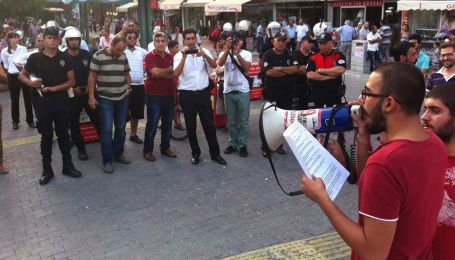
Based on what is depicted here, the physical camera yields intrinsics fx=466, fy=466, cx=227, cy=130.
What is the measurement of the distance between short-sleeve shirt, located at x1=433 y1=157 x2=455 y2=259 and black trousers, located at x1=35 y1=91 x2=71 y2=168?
181 inches

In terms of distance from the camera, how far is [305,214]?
4527 millimetres

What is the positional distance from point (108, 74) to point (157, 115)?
2.89ft

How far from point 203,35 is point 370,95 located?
30.1 meters

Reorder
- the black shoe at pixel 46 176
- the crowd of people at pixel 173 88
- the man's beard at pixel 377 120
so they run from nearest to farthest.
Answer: the man's beard at pixel 377 120, the crowd of people at pixel 173 88, the black shoe at pixel 46 176

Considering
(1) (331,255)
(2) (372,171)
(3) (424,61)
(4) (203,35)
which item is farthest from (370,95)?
(4) (203,35)

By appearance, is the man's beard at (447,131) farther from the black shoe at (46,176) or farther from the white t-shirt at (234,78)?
the black shoe at (46,176)

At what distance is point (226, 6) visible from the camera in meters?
22.2

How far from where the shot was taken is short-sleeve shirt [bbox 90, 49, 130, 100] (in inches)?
228

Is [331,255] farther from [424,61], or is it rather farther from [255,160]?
[424,61]

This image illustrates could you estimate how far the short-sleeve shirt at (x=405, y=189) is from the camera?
154 cm

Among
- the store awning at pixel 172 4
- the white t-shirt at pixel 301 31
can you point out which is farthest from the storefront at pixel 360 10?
the store awning at pixel 172 4

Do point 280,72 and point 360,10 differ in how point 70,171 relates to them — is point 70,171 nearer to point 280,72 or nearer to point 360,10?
point 280,72

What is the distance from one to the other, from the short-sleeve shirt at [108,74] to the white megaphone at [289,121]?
3515 mm

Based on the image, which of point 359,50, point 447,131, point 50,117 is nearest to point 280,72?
point 50,117
